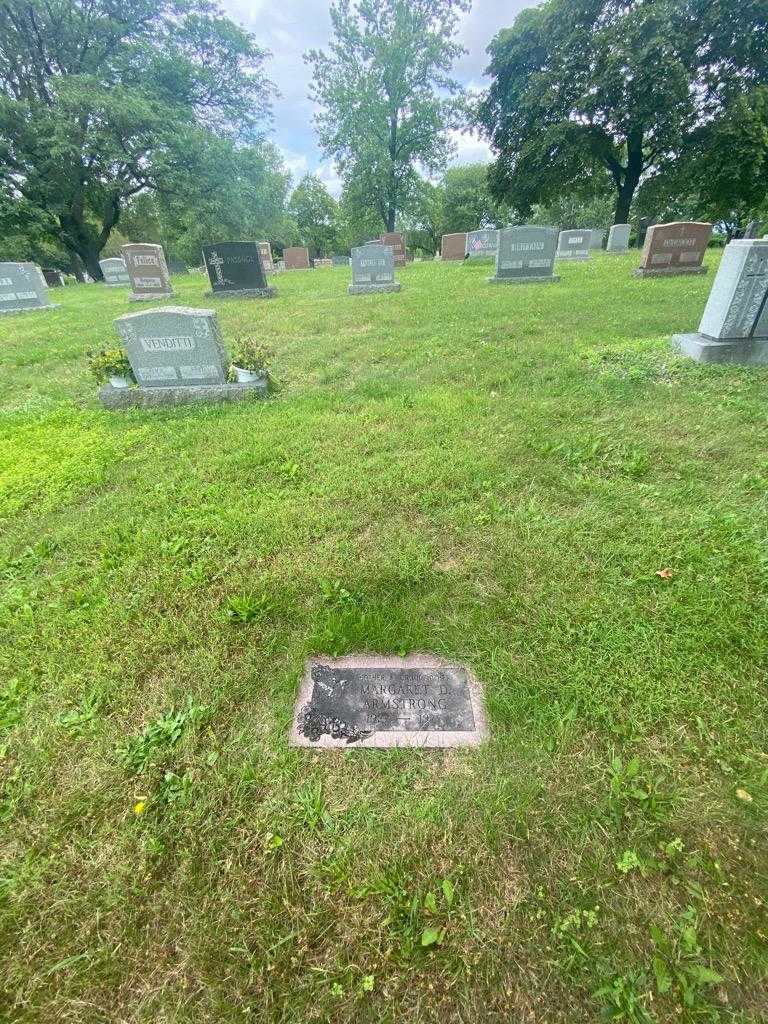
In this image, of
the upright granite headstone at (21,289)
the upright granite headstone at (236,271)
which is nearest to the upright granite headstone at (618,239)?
the upright granite headstone at (236,271)

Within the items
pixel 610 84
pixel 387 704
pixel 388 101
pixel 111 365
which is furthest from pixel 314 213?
pixel 387 704

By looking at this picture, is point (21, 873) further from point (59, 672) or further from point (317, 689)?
point (317, 689)

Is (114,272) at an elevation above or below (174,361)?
above

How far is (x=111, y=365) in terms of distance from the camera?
5109 mm

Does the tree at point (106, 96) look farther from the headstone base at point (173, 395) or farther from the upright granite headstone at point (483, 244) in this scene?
the headstone base at point (173, 395)

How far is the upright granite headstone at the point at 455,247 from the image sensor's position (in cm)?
2330

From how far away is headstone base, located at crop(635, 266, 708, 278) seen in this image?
11820mm

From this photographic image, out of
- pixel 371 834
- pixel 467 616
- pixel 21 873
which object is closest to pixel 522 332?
pixel 467 616

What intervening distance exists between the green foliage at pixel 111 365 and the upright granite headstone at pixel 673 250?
13105 millimetres

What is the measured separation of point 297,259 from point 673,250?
2247 centimetres

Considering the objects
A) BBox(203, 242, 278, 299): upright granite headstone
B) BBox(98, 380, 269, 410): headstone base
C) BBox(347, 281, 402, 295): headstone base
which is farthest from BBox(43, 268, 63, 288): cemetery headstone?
BBox(98, 380, 269, 410): headstone base

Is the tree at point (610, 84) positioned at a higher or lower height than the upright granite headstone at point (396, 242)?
higher

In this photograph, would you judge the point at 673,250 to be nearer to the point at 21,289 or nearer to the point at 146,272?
the point at 146,272

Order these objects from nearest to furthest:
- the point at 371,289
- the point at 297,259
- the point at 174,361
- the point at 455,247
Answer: the point at 174,361, the point at 371,289, the point at 455,247, the point at 297,259
